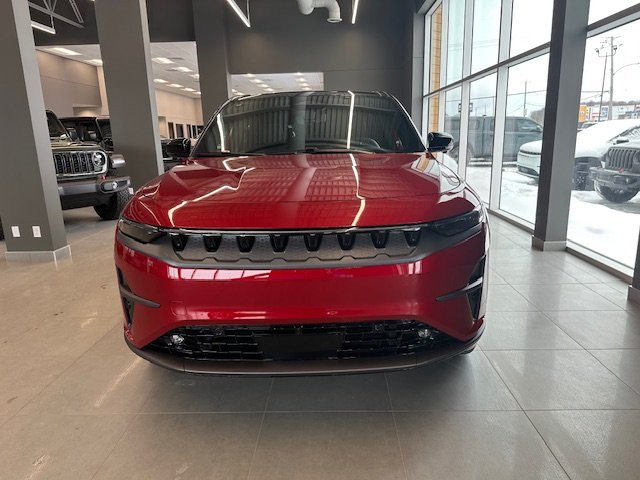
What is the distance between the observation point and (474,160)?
784 centimetres

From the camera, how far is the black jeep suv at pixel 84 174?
5.28 metres

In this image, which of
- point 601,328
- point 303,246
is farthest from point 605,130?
point 303,246

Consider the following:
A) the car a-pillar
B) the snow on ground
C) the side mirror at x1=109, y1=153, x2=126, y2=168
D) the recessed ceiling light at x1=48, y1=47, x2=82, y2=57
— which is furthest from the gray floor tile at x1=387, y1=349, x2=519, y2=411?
the recessed ceiling light at x1=48, y1=47, x2=82, y2=57

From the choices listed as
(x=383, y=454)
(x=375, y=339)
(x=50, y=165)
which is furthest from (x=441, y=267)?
(x=50, y=165)

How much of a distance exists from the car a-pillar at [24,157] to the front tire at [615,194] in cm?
524

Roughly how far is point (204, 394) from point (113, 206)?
5.13 meters

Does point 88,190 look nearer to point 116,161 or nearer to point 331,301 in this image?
point 116,161

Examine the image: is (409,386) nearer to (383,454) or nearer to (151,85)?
(383,454)

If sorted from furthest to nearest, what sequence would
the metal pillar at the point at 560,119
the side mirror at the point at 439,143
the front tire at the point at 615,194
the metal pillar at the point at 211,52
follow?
the metal pillar at the point at 211,52, the metal pillar at the point at 560,119, the front tire at the point at 615,194, the side mirror at the point at 439,143

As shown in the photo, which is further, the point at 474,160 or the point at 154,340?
the point at 474,160

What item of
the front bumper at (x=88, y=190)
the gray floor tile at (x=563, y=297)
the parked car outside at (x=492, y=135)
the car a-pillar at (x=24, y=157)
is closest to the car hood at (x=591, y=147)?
the parked car outside at (x=492, y=135)

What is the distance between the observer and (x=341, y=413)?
1.77 meters

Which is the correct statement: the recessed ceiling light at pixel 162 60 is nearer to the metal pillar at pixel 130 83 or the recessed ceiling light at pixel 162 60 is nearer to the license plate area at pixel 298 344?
the metal pillar at pixel 130 83

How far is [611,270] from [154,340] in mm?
3474
